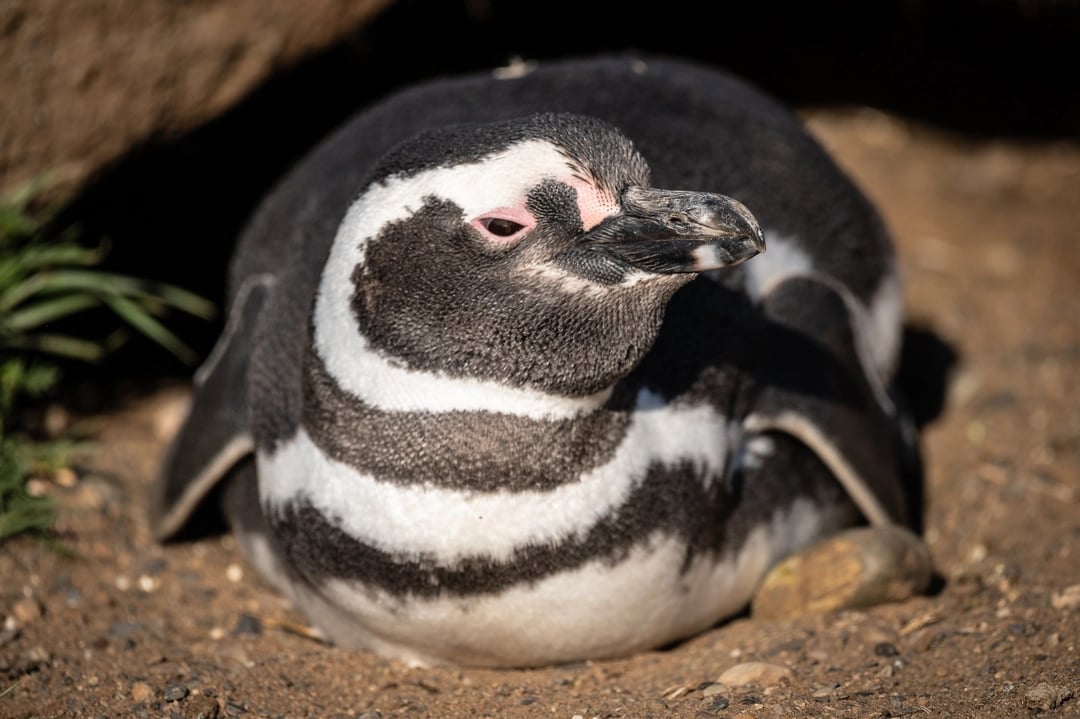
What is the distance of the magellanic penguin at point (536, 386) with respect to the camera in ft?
8.34

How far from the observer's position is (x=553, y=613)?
2.77 metres

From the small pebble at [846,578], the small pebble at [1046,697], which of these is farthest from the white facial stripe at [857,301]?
the small pebble at [1046,697]

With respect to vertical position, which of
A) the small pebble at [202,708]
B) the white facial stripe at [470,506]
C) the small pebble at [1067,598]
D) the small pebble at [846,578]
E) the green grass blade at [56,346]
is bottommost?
the green grass blade at [56,346]

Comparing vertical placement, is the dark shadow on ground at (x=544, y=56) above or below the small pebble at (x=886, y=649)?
below

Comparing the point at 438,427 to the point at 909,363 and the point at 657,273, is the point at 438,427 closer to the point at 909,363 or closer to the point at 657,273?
the point at 657,273

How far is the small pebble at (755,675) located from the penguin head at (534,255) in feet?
2.35

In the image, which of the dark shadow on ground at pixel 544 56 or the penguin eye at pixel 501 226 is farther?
the dark shadow on ground at pixel 544 56

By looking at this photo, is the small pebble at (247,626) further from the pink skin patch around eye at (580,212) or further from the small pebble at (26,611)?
the pink skin patch around eye at (580,212)

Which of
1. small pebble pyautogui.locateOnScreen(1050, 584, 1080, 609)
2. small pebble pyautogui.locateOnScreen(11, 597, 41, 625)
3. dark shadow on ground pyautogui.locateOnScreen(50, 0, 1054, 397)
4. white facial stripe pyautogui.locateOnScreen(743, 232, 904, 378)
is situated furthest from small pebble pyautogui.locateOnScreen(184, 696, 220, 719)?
small pebble pyautogui.locateOnScreen(1050, 584, 1080, 609)

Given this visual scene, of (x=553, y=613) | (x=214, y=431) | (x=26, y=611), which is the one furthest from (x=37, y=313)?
(x=553, y=613)

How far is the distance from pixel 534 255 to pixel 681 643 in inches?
43.7

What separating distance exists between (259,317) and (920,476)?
1.99 meters

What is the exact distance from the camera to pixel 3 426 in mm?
3762

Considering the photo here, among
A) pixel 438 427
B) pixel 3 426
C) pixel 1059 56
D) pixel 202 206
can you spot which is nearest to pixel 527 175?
pixel 438 427
